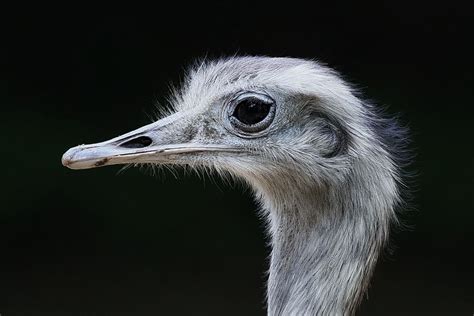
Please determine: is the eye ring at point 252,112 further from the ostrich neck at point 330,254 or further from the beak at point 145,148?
the ostrich neck at point 330,254

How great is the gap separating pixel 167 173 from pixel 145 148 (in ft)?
8.26

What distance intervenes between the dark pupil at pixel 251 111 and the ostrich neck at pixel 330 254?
0.69ft

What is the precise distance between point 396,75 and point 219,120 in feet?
8.52

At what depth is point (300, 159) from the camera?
9.36 ft

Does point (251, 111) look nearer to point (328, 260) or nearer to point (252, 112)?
point (252, 112)

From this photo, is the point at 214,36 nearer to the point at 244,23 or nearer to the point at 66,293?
the point at 244,23

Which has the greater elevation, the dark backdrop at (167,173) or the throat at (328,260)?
the dark backdrop at (167,173)

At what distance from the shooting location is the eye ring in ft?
9.34

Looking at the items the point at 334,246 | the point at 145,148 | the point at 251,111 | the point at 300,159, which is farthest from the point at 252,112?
the point at 334,246

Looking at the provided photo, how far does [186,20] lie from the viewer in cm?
533

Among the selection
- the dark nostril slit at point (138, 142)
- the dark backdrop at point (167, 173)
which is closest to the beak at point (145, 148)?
the dark nostril slit at point (138, 142)

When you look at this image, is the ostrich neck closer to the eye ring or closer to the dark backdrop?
the eye ring

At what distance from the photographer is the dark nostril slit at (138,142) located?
2.82 meters

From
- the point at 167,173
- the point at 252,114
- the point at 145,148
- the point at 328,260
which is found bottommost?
the point at 328,260
